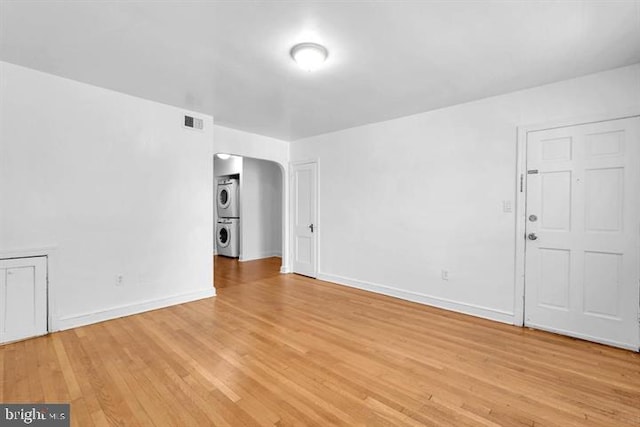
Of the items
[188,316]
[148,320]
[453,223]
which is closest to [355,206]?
[453,223]

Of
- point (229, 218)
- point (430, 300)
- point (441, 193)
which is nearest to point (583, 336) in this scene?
point (430, 300)

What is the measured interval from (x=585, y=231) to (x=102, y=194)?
5.04 m

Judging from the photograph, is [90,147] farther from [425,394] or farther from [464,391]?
[464,391]

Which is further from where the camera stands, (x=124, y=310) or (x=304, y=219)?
(x=304, y=219)

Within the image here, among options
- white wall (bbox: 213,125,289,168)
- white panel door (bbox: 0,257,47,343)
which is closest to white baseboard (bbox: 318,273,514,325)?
white wall (bbox: 213,125,289,168)

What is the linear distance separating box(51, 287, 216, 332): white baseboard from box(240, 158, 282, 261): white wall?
2988mm

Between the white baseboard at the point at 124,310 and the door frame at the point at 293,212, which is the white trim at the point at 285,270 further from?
the white baseboard at the point at 124,310

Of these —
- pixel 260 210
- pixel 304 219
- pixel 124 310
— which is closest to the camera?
pixel 124 310

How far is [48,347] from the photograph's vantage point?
8.52 feet

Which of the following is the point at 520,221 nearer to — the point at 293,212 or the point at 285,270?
the point at 293,212

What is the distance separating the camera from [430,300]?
3.90m

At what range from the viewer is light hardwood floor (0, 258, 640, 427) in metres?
1.79

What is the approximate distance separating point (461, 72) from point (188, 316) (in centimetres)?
391

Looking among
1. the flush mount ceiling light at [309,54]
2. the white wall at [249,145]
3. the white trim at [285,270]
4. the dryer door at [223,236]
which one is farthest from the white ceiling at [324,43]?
the dryer door at [223,236]
